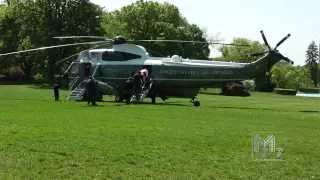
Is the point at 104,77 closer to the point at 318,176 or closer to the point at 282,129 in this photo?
the point at 282,129

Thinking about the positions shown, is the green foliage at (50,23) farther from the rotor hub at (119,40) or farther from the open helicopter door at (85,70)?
the rotor hub at (119,40)

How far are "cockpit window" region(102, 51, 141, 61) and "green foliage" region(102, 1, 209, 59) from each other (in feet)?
151

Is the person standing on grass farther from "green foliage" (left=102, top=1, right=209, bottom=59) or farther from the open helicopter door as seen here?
"green foliage" (left=102, top=1, right=209, bottom=59)

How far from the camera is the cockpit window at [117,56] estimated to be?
3778cm

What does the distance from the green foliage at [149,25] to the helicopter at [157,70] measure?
45.9 meters

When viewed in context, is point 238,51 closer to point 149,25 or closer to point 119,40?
point 149,25

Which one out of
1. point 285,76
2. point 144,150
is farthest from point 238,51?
point 144,150

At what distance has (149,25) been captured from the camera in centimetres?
9262

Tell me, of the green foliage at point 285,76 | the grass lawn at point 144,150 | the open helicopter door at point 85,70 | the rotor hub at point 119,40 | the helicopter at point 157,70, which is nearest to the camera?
the grass lawn at point 144,150

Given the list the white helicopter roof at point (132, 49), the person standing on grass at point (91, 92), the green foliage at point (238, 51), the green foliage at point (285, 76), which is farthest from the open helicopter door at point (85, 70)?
the green foliage at point (285, 76)

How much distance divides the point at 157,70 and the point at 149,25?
56.6 m

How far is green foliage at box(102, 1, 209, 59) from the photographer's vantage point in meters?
90.1

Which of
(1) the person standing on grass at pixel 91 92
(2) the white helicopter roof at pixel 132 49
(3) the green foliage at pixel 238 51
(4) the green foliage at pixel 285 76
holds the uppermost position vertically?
(2) the white helicopter roof at pixel 132 49

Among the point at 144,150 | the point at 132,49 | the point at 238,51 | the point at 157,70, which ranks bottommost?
the point at 238,51
